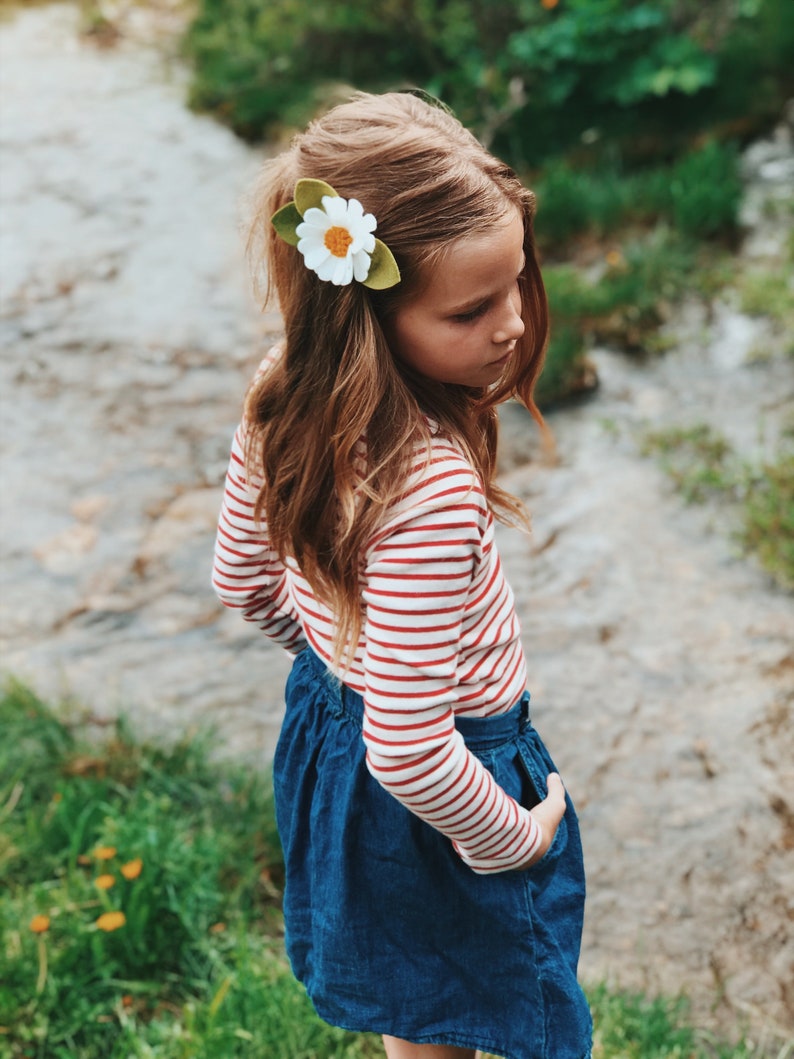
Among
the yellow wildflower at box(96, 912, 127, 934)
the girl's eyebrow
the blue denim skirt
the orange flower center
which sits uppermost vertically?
the orange flower center

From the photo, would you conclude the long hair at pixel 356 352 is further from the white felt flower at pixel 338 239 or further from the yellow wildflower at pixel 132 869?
the yellow wildflower at pixel 132 869

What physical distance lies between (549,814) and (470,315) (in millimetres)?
569

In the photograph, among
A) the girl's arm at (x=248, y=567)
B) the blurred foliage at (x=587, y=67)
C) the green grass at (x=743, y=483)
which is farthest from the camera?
the blurred foliage at (x=587, y=67)

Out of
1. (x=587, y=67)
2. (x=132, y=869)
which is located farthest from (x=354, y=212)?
(x=587, y=67)

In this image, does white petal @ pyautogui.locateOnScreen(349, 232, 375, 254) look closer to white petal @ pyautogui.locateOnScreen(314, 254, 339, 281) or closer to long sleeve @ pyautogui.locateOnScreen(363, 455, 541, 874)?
white petal @ pyautogui.locateOnScreen(314, 254, 339, 281)

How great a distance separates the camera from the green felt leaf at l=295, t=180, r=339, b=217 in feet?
3.70

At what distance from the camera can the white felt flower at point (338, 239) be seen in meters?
1.11

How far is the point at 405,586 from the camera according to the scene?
3.67 ft

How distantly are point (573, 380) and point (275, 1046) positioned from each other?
8.01 ft

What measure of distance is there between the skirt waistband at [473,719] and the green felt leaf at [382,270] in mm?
479

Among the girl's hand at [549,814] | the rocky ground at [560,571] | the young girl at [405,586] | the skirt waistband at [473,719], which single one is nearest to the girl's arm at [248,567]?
the young girl at [405,586]

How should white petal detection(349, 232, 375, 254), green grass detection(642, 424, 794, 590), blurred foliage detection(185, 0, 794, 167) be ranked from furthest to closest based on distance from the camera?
blurred foliage detection(185, 0, 794, 167) → green grass detection(642, 424, 794, 590) → white petal detection(349, 232, 375, 254)

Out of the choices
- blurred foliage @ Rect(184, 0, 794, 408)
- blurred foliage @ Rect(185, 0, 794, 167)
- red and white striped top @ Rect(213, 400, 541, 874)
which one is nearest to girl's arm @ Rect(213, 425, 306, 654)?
red and white striped top @ Rect(213, 400, 541, 874)

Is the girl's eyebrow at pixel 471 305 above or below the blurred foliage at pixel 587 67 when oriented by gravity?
above
